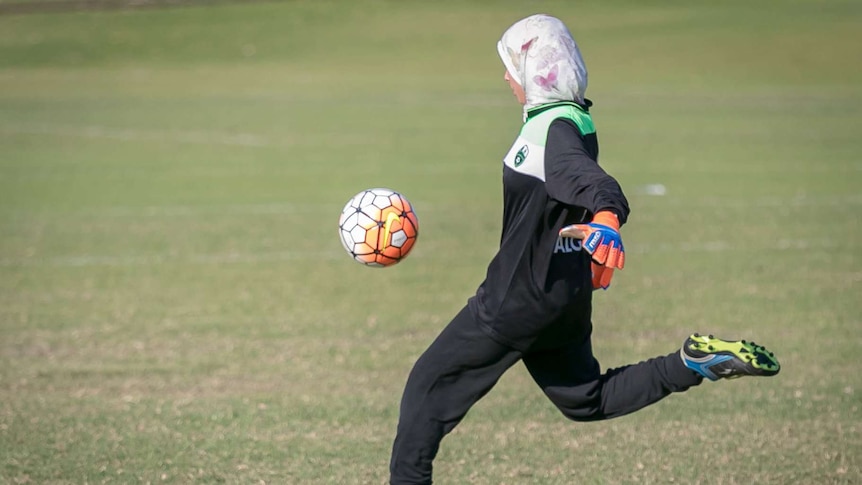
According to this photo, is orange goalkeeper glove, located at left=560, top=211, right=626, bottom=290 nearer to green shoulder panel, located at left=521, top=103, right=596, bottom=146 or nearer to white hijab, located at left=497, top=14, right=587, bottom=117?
green shoulder panel, located at left=521, top=103, right=596, bottom=146

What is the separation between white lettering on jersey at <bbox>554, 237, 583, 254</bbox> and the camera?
5.24 m

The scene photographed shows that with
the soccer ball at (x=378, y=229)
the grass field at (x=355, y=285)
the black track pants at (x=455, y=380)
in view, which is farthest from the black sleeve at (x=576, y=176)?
the grass field at (x=355, y=285)

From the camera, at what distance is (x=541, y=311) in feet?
17.3

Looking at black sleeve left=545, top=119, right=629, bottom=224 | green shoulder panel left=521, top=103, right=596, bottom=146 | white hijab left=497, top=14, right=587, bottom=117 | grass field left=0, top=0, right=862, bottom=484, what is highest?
white hijab left=497, top=14, right=587, bottom=117

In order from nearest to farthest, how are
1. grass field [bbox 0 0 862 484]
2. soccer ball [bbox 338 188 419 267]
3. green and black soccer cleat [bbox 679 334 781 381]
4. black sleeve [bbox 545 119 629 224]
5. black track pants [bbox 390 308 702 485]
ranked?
black sleeve [bbox 545 119 629 224] → green and black soccer cleat [bbox 679 334 781 381] → black track pants [bbox 390 308 702 485] → soccer ball [bbox 338 188 419 267] → grass field [bbox 0 0 862 484]

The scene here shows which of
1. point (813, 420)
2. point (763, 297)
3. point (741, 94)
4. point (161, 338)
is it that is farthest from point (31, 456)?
point (741, 94)

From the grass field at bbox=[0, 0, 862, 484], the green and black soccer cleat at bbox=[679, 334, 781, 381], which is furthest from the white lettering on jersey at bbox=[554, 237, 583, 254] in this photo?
the grass field at bbox=[0, 0, 862, 484]

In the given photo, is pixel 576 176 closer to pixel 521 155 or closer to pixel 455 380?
pixel 521 155

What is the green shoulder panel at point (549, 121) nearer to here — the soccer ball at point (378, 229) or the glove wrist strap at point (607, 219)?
the glove wrist strap at point (607, 219)

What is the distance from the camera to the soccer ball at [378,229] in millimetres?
6293

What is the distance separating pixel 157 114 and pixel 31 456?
2679cm

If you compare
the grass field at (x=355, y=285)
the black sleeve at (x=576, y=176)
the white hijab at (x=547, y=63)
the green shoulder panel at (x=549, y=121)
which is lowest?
the grass field at (x=355, y=285)

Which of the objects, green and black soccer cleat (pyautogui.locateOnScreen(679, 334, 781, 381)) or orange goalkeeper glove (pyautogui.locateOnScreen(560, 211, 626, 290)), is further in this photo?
green and black soccer cleat (pyautogui.locateOnScreen(679, 334, 781, 381))

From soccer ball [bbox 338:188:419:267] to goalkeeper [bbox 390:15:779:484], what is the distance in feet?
3.05
